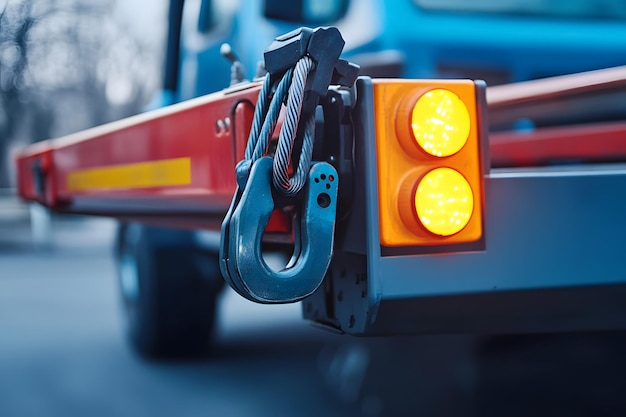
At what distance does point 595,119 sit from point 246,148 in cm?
124

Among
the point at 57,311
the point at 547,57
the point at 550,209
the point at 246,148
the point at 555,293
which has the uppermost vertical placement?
the point at 547,57

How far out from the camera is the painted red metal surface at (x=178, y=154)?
172 cm

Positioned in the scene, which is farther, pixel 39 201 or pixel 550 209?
pixel 39 201

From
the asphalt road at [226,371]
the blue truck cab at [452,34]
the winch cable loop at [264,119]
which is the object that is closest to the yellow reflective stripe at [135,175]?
the winch cable loop at [264,119]

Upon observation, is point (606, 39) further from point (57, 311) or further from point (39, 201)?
point (57, 311)

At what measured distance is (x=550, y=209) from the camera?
1.65 metres

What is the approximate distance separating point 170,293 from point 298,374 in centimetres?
64

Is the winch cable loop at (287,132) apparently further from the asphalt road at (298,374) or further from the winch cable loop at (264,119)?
the asphalt road at (298,374)

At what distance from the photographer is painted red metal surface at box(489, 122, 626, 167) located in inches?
90.1

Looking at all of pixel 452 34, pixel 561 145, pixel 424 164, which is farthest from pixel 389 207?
pixel 452 34

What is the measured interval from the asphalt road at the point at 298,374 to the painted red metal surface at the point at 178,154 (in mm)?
879

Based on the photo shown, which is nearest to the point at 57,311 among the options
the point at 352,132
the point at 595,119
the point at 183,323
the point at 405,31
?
the point at 183,323

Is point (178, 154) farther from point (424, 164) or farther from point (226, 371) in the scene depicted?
point (226, 371)

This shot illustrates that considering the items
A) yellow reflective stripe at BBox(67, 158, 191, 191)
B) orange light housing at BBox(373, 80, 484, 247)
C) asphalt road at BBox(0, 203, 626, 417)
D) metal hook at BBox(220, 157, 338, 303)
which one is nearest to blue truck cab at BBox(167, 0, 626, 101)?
yellow reflective stripe at BBox(67, 158, 191, 191)
